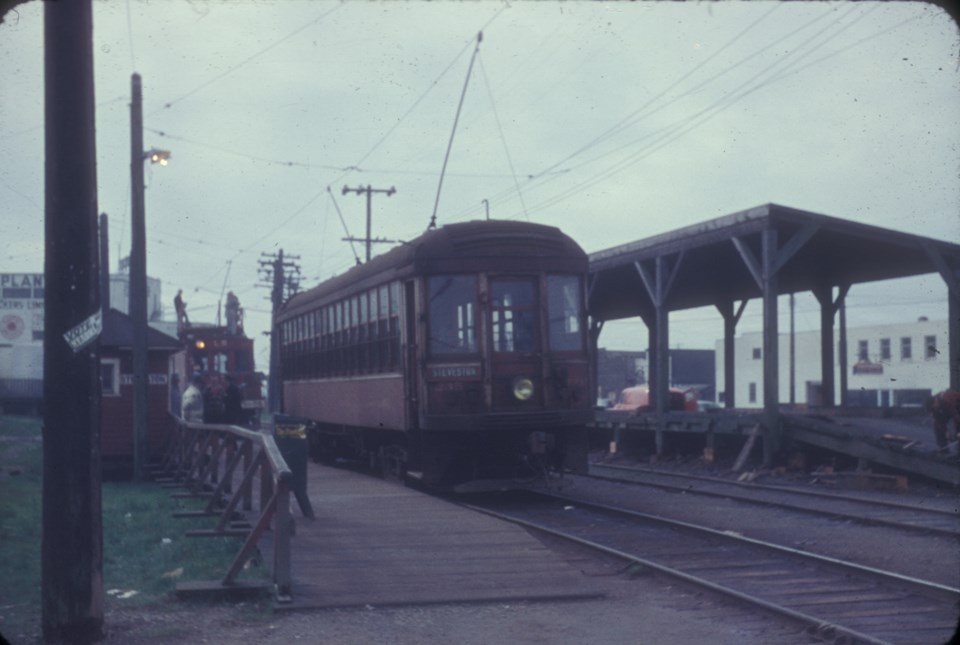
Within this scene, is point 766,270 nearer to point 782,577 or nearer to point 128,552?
point 782,577

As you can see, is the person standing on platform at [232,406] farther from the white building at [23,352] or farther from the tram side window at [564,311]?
the white building at [23,352]

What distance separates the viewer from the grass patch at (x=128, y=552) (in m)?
8.42

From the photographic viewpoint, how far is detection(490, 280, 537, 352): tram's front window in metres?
14.2

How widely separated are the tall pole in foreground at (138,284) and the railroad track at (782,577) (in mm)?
8243

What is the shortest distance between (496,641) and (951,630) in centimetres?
304

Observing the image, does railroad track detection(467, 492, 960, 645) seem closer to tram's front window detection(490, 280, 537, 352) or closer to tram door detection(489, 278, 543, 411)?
tram door detection(489, 278, 543, 411)

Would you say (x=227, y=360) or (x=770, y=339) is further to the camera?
(x=227, y=360)

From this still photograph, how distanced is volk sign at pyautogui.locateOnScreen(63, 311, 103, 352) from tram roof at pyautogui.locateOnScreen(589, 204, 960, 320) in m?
14.0

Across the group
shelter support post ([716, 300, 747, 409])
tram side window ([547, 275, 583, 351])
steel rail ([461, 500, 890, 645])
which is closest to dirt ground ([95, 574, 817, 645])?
steel rail ([461, 500, 890, 645])

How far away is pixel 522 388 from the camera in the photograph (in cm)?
1416

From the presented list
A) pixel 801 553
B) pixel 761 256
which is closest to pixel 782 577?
pixel 801 553

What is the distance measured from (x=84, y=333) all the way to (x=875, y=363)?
43.9m

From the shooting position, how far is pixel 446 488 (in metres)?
15.6

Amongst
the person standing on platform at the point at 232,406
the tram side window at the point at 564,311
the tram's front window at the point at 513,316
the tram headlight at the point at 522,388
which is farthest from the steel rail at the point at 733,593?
the person standing on platform at the point at 232,406
